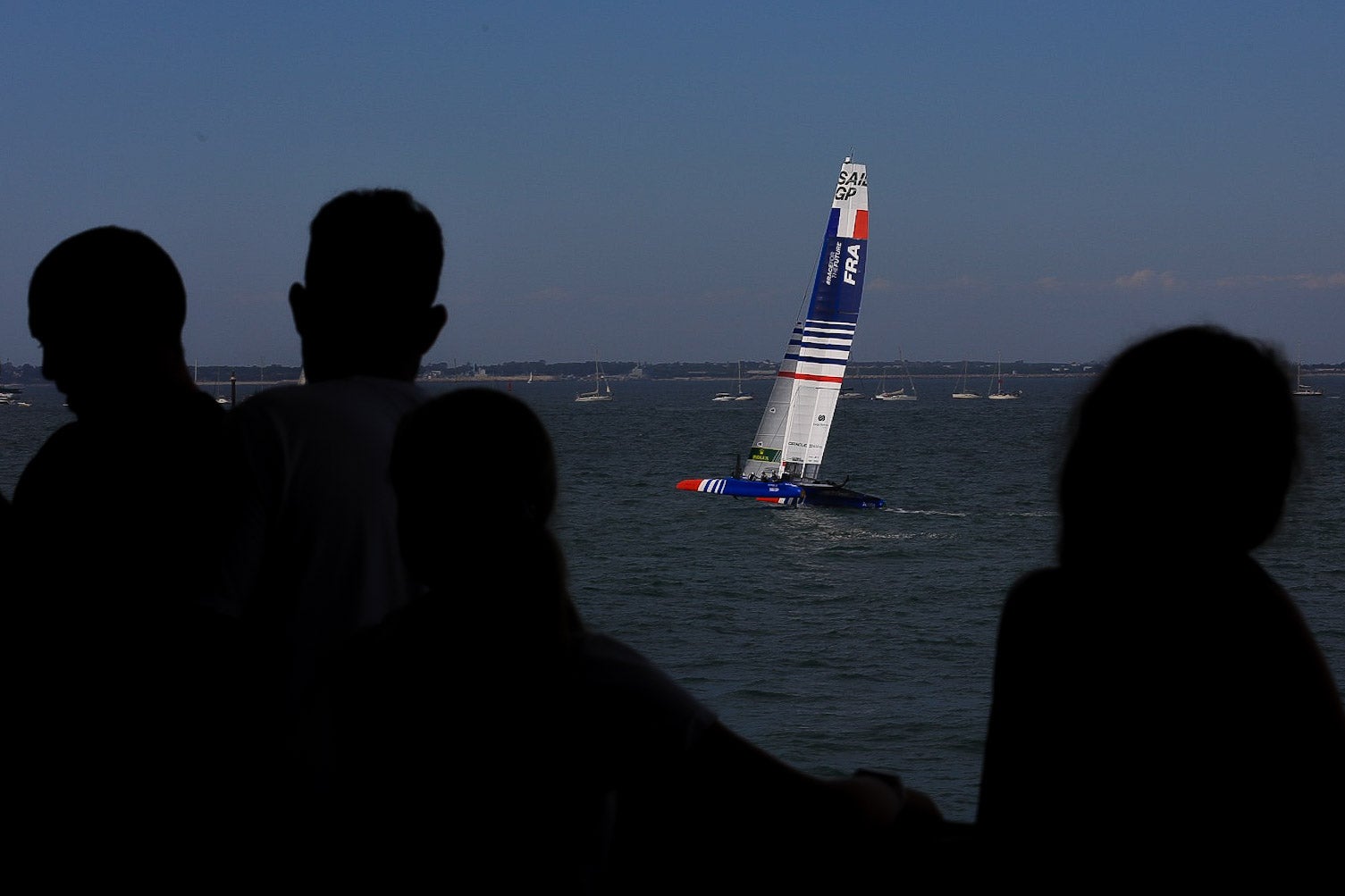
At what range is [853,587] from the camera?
1008 inches

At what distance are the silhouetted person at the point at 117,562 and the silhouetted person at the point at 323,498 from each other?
56 millimetres

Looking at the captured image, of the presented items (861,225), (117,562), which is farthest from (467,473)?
(861,225)

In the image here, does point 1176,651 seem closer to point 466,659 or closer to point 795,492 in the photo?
point 466,659

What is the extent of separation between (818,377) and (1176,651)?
3557 cm

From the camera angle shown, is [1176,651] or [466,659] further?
[466,659]

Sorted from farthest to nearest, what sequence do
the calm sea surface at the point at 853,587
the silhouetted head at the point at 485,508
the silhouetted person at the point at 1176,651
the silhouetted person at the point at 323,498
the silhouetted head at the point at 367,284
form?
the calm sea surface at the point at 853,587
the silhouetted head at the point at 367,284
the silhouetted person at the point at 323,498
the silhouetted head at the point at 485,508
the silhouetted person at the point at 1176,651

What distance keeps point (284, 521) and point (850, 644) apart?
1897 centimetres


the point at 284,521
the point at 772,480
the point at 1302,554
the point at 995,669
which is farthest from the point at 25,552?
the point at 772,480

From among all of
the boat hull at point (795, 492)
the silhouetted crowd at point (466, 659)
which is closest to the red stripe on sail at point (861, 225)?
the boat hull at point (795, 492)

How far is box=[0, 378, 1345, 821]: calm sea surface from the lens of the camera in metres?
14.2

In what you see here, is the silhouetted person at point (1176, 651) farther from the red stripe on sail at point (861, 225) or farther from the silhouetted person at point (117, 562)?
the red stripe on sail at point (861, 225)

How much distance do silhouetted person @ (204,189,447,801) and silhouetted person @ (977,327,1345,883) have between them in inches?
34.3

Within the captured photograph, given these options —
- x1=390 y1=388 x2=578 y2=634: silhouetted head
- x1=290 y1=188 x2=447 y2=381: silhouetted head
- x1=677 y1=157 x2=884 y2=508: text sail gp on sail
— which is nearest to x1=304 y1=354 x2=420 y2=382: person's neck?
x1=290 y1=188 x2=447 y2=381: silhouetted head

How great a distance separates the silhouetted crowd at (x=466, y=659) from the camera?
1347 mm
